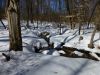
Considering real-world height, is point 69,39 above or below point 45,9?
below

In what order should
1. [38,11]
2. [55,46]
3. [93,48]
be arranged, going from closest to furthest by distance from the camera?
[93,48] < [55,46] < [38,11]

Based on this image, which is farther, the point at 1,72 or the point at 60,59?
the point at 60,59

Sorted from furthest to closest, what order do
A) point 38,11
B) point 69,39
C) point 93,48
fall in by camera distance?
point 38,11 < point 69,39 < point 93,48

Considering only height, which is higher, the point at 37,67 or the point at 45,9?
the point at 45,9

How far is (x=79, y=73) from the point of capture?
6602 millimetres

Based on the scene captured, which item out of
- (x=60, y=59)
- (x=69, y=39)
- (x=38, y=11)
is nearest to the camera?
(x=60, y=59)

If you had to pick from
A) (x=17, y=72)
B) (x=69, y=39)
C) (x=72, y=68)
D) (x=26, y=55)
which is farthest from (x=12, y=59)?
(x=69, y=39)

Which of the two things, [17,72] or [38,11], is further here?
[38,11]

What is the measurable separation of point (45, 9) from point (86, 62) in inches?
1612

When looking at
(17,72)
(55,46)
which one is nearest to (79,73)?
(17,72)

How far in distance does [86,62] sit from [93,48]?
7692mm

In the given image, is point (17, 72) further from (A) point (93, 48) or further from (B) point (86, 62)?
(A) point (93, 48)

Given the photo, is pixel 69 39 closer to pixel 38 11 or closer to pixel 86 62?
pixel 86 62

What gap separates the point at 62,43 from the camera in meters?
→ 17.2
